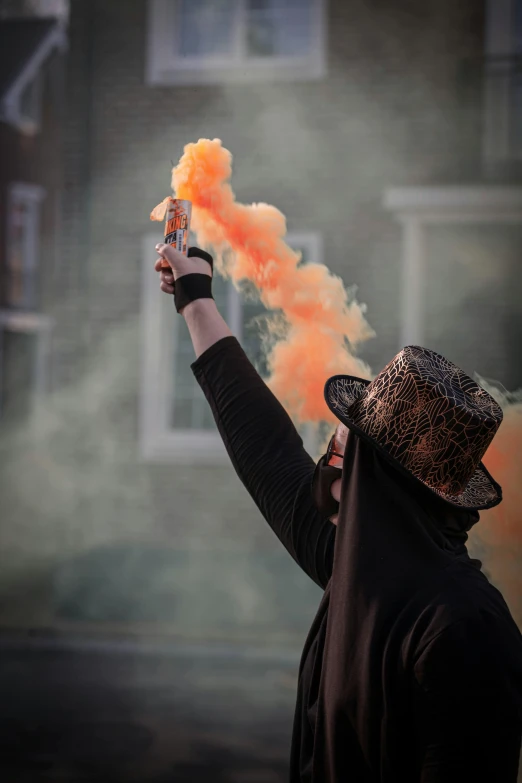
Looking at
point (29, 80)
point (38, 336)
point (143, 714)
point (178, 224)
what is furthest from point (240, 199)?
point (38, 336)

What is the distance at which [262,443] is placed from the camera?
1.88m

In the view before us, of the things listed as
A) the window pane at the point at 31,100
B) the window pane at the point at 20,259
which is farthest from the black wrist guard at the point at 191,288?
the window pane at the point at 20,259

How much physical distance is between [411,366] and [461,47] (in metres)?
6.76

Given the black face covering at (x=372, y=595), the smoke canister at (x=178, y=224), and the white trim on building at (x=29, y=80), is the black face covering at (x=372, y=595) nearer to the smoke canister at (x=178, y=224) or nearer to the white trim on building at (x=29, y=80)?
the smoke canister at (x=178, y=224)

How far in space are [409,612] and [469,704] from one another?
0.16 meters

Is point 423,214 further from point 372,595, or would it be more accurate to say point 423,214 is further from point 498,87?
point 372,595

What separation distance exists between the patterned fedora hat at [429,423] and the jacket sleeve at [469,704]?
0.25 meters

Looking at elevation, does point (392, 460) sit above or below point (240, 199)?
below

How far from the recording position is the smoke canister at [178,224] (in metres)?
1.98

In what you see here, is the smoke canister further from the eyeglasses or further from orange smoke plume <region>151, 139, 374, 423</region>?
the eyeglasses

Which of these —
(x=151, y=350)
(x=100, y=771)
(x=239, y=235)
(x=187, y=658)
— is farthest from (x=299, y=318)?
(x=151, y=350)

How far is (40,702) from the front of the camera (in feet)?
18.7

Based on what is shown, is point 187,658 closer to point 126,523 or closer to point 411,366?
point 126,523

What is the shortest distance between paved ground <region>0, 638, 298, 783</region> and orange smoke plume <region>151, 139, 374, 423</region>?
2807 millimetres
